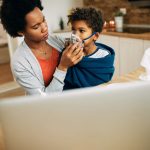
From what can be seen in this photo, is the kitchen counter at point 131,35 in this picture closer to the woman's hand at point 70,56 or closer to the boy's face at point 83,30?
the boy's face at point 83,30

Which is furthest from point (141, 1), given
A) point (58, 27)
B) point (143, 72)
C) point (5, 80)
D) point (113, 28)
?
point (5, 80)

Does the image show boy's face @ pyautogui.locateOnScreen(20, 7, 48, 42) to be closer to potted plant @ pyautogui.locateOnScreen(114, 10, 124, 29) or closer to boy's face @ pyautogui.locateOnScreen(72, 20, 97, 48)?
boy's face @ pyautogui.locateOnScreen(72, 20, 97, 48)

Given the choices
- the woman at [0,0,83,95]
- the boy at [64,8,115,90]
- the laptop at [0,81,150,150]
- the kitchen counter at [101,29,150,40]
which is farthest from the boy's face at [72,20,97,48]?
the kitchen counter at [101,29,150,40]

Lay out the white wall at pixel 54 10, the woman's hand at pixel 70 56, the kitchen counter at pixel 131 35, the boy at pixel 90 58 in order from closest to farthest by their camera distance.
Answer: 1. the woman's hand at pixel 70 56
2. the boy at pixel 90 58
3. the kitchen counter at pixel 131 35
4. the white wall at pixel 54 10

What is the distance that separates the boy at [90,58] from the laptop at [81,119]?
0.71 m

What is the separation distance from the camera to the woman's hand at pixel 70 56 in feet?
3.55

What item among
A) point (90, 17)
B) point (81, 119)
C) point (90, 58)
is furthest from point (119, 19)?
point (81, 119)

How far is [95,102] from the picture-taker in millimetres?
500

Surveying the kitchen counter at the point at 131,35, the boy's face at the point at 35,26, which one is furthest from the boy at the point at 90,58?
the kitchen counter at the point at 131,35

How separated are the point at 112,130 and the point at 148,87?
0.12 m

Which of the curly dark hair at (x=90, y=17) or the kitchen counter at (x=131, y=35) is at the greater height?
the curly dark hair at (x=90, y=17)

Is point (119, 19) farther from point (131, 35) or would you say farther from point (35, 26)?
point (35, 26)

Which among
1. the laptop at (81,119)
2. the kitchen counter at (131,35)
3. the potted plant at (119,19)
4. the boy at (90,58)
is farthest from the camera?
the potted plant at (119,19)

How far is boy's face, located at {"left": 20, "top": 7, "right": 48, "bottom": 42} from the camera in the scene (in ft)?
3.61
